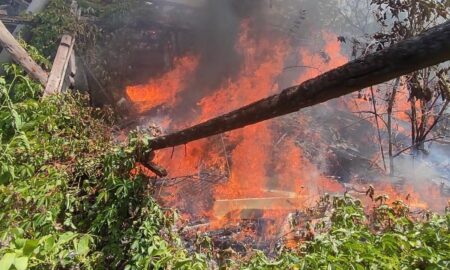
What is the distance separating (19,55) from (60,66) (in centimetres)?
77

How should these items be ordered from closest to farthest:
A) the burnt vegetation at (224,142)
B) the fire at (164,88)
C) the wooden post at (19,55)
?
the burnt vegetation at (224,142) < the wooden post at (19,55) < the fire at (164,88)

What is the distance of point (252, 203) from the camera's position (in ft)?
22.1

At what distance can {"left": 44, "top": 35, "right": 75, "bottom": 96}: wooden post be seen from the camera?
21.1ft

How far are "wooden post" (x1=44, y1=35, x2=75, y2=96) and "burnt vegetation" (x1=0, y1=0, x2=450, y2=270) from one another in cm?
20

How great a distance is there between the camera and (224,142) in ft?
26.5

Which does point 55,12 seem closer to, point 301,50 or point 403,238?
point 301,50

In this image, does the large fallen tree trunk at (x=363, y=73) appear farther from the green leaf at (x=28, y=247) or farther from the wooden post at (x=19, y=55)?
the wooden post at (x=19, y=55)

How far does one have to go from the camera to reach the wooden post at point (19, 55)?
248 inches

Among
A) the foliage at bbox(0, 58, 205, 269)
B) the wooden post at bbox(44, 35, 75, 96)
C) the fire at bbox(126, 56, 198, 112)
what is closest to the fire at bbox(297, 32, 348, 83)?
the fire at bbox(126, 56, 198, 112)

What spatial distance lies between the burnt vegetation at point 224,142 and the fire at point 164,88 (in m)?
0.04

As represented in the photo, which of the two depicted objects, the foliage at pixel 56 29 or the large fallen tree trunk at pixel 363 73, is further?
the foliage at pixel 56 29

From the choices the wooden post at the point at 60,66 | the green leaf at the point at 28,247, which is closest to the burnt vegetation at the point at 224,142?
the green leaf at the point at 28,247

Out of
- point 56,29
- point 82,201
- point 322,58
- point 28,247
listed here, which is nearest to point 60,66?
point 56,29

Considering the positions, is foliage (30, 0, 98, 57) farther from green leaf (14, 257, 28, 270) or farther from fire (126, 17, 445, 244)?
green leaf (14, 257, 28, 270)
